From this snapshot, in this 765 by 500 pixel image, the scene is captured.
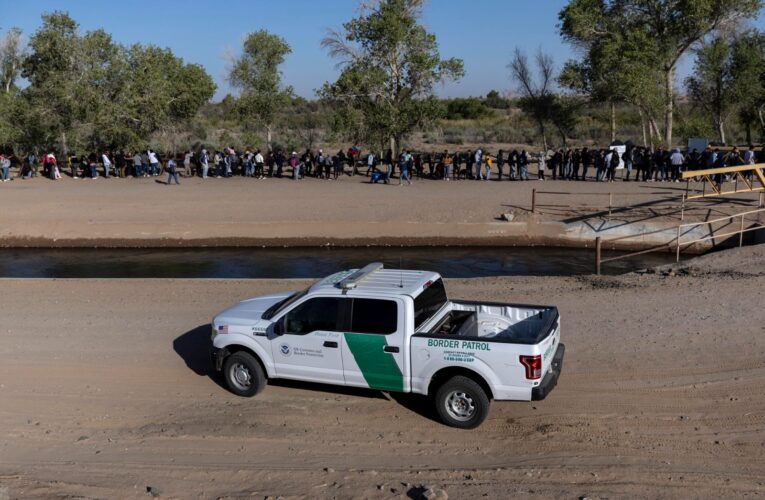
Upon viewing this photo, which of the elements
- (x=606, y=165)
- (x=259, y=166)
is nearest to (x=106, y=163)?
(x=259, y=166)

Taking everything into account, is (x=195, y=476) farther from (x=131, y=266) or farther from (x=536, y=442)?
(x=131, y=266)

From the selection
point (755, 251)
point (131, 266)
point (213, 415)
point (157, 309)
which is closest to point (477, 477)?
point (213, 415)

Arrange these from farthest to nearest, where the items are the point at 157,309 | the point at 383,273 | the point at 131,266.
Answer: the point at 131,266, the point at 157,309, the point at 383,273

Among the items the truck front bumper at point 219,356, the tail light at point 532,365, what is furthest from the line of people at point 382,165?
the tail light at point 532,365

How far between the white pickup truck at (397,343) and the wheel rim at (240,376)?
0.01m

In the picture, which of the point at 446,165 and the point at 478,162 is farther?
the point at 446,165

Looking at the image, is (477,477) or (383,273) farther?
(383,273)

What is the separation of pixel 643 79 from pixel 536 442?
3277cm

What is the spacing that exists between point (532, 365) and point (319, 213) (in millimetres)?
19978

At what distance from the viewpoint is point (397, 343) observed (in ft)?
28.3

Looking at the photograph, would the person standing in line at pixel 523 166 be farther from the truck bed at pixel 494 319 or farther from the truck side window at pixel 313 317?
the truck side window at pixel 313 317

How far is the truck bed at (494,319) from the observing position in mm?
9516

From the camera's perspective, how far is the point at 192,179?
35.4 metres

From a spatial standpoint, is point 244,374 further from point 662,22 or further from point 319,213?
point 662,22
